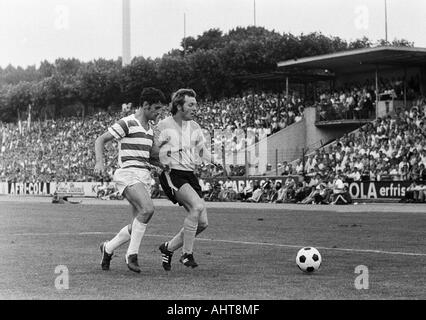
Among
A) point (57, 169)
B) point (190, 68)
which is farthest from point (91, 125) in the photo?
point (190, 68)

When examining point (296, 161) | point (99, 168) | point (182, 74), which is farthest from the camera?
point (182, 74)

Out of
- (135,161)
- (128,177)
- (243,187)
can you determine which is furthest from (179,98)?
(243,187)

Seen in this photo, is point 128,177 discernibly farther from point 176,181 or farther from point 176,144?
point 176,144

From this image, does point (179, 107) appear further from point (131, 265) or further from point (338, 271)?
point (338, 271)

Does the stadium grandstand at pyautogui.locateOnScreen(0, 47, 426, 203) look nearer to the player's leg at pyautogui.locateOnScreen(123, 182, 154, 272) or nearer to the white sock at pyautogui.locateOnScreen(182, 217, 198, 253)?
the white sock at pyautogui.locateOnScreen(182, 217, 198, 253)

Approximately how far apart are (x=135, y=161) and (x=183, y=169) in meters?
0.70

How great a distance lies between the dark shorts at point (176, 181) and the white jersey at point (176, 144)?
0.07m

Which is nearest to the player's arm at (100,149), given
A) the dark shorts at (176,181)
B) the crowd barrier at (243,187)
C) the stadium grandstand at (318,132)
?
the dark shorts at (176,181)

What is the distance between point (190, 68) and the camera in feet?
261

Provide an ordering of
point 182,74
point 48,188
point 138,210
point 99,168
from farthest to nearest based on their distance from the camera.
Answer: point 182,74
point 48,188
point 138,210
point 99,168

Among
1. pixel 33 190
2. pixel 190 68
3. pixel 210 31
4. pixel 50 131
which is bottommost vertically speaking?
pixel 33 190

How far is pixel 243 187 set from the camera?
43625 millimetres

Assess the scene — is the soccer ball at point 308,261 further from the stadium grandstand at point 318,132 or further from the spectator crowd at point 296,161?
the spectator crowd at point 296,161
